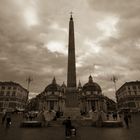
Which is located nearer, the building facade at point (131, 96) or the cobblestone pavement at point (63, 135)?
the cobblestone pavement at point (63, 135)

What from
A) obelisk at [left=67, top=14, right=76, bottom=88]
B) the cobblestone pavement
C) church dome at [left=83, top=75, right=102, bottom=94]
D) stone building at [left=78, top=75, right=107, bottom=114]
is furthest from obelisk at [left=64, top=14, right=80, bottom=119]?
church dome at [left=83, top=75, right=102, bottom=94]

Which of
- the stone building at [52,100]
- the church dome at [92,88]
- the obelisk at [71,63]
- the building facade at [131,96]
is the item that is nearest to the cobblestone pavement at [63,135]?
the obelisk at [71,63]

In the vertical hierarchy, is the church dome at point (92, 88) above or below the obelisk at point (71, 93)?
above

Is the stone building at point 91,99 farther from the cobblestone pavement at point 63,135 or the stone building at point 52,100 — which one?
the cobblestone pavement at point 63,135

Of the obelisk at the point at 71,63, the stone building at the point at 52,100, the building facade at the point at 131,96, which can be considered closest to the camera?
the obelisk at the point at 71,63

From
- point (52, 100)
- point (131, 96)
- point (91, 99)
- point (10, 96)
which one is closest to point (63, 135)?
point (131, 96)

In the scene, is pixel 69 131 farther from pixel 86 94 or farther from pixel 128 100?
pixel 86 94

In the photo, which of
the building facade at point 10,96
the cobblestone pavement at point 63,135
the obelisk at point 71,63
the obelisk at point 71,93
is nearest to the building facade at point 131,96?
the building facade at point 10,96

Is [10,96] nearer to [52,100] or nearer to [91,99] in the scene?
[52,100]

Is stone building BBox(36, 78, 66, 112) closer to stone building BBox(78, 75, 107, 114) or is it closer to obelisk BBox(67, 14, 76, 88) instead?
stone building BBox(78, 75, 107, 114)

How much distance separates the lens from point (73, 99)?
2405cm

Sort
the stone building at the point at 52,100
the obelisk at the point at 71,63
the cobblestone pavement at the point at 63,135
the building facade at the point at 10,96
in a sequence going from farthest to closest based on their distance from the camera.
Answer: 1. the stone building at the point at 52,100
2. the building facade at the point at 10,96
3. the obelisk at the point at 71,63
4. the cobblestone pavement at the point at 63,135

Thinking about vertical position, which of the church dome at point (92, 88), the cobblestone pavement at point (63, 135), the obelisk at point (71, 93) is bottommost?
the cobblestone pavement at point (63, 135)

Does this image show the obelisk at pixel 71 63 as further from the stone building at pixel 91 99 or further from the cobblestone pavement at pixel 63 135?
the stone building at pixel 91 99
